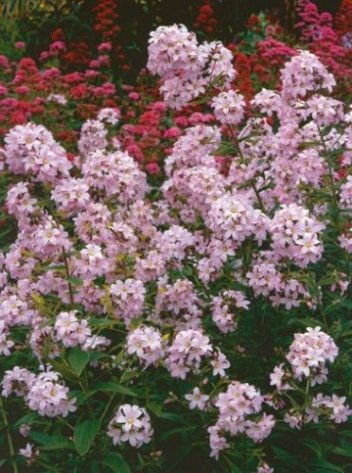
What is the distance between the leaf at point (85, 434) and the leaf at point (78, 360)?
10.1 inches

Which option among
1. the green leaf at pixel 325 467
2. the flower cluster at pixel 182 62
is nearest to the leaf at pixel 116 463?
the green leaf at pixel 325 467

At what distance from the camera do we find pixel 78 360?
146 inches

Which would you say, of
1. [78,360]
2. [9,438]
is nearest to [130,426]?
[78,360]

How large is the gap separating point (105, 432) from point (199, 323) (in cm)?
59

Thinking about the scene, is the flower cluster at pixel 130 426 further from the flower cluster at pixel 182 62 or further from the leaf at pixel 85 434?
the flower cluster at pixel 182 62

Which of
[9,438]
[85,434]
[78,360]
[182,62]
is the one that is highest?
[182,62]

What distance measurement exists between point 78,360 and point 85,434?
A: 0.29 m

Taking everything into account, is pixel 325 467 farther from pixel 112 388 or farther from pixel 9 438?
pixel 9 438

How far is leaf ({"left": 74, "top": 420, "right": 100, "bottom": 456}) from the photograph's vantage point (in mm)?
3704

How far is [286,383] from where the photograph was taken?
3.95 metres

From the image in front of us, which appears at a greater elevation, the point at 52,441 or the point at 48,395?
the point at 48,395

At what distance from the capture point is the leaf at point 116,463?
151 inches

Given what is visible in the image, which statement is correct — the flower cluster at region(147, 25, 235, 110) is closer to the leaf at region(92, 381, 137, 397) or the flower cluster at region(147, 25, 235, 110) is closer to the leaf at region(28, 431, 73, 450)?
the leaf at region(92, 381, 137, 397)

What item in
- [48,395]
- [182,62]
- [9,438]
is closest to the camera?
[48,395]
